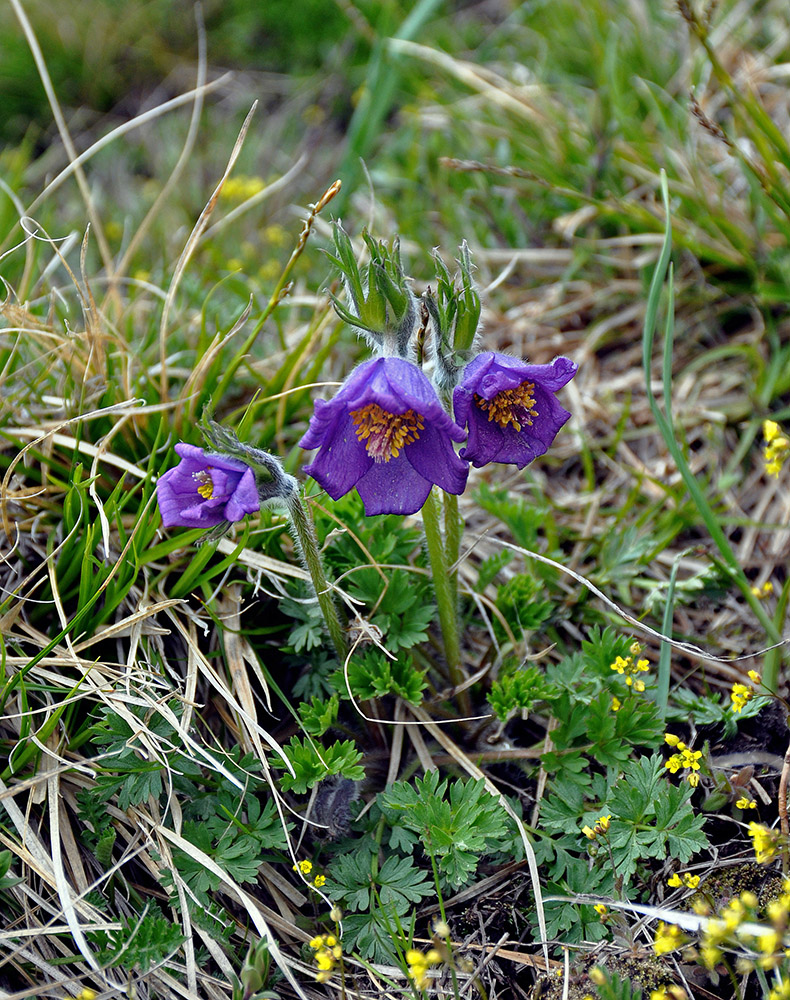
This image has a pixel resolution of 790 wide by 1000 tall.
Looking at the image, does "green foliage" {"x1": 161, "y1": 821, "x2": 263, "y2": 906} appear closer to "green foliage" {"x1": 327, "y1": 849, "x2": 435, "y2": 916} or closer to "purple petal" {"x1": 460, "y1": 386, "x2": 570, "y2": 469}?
"green foliage" {"x1": 327, "y1": 849, "x2": 435, "y2": 916}

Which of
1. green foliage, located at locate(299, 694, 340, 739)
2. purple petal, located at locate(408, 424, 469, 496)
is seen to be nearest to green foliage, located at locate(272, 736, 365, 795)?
green foliage, located at locate(299, 694, 340, 739)

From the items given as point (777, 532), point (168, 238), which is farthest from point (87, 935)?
point (168, 238)

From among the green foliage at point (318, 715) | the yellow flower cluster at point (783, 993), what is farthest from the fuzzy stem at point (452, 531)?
the yellow flower cluster at point (783, 993)

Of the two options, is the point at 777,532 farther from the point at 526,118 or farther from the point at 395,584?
the point at 526,118

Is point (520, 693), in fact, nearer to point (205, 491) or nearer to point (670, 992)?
point (670, 992)

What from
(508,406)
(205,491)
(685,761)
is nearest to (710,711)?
(685,761)

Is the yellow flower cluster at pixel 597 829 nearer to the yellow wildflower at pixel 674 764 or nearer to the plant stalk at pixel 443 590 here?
the yellow wildflower at pixel 674 764
